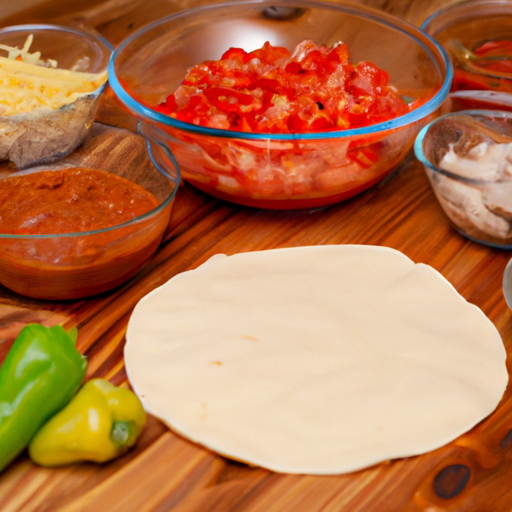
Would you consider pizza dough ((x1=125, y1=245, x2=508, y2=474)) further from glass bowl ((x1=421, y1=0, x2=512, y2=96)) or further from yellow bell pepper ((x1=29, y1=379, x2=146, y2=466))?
glass bowl ((x1=421, y1=0, x2=512, y2=96))

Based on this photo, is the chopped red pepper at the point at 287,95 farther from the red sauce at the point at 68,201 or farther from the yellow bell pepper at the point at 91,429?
the yellow bell pepper at the point at 91,429

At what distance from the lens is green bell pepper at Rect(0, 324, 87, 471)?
108 cm

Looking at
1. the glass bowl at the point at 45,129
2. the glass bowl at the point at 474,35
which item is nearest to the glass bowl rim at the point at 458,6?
the glass bowl at the point at 474,35

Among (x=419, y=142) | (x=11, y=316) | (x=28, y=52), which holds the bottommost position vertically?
(x=11, y=316)

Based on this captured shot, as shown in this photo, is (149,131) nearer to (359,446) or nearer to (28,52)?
(28,52)

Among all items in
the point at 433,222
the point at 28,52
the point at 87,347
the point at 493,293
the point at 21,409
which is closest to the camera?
the point at 21,409

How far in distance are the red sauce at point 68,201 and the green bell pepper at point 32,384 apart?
299mm

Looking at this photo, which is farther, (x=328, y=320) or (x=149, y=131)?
(x=149, y=131)

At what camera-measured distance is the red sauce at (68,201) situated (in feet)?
4.50

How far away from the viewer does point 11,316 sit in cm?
141

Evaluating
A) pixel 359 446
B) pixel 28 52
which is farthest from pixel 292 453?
pixel 28 52

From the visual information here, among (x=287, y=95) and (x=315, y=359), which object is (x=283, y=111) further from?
(x=315, y=359)

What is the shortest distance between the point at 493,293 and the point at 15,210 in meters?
1.15

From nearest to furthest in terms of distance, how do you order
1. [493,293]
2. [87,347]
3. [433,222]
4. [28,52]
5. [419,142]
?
[87,347], [493,293], [419,142], [433,222], [28,52]
